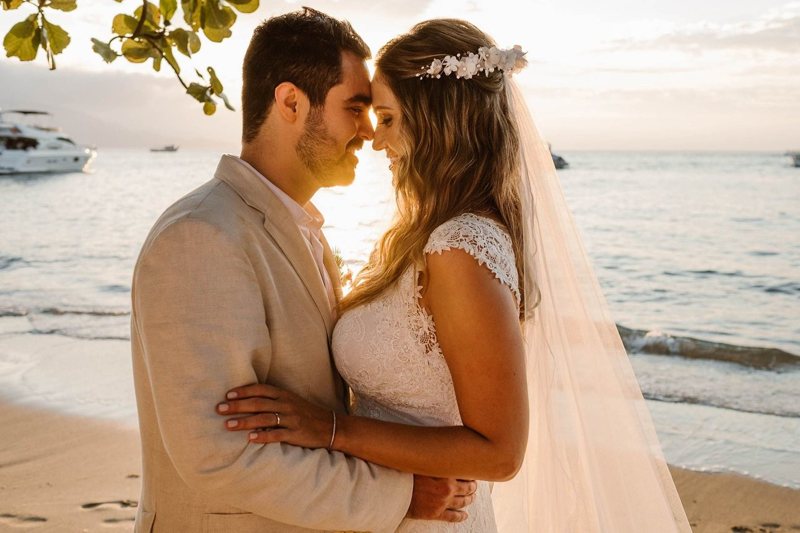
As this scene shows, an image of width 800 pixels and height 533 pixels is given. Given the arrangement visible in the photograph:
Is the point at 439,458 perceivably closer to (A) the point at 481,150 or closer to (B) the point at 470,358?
(B) the point at 470,358

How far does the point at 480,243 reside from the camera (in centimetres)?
240

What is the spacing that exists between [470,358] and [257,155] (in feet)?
3.39

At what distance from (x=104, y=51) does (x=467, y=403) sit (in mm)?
1396

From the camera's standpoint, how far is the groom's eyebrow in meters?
2.77

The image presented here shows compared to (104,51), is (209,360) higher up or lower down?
lower down

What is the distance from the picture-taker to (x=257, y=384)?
215cm

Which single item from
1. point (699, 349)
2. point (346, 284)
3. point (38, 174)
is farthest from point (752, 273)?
point (38, 174)

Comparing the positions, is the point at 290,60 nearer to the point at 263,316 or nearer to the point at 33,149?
the point at 263,316

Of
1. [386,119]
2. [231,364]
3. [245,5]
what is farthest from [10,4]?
[386,119]

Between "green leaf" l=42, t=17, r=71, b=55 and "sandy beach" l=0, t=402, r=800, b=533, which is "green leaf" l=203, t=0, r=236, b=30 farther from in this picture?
"sandy beach" l=0, t=402, r=800, b=533

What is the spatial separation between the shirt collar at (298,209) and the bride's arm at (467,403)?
53 centimetres

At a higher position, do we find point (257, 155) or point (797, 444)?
point (257, 155)

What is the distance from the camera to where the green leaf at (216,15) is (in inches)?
65.4

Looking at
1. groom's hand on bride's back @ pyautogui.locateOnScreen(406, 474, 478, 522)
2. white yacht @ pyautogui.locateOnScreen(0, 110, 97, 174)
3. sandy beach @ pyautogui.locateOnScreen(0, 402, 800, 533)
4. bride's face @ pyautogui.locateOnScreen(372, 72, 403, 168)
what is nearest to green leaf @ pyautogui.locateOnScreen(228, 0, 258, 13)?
bride's face @ pyautogui.locateOnScreen(372, 72, 403, 168)
